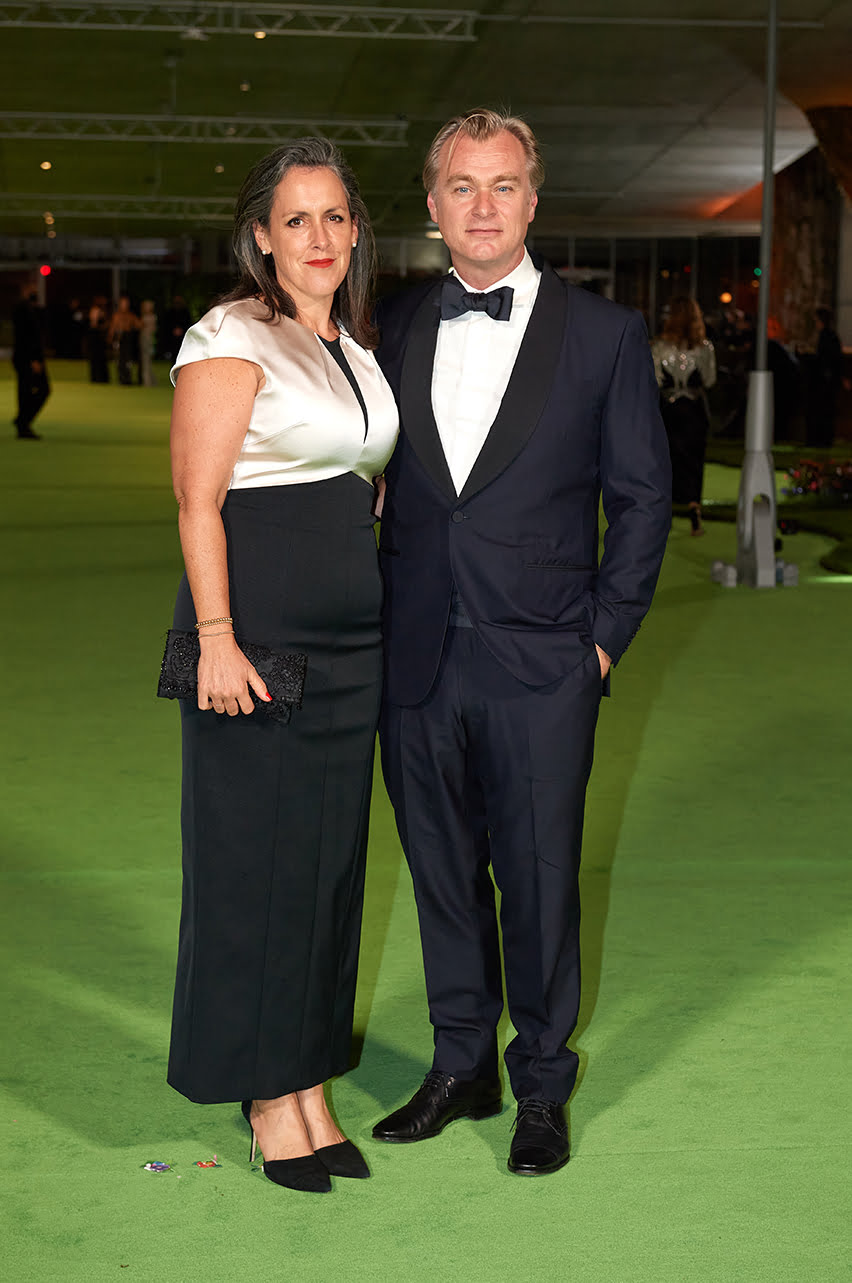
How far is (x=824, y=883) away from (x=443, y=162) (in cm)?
259

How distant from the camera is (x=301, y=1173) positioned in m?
2.99

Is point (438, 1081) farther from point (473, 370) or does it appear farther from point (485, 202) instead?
point (485, 202)

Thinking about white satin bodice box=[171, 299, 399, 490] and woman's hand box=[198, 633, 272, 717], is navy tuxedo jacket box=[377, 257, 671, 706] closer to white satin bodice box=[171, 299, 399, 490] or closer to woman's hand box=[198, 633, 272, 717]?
white satin bodice box=[171, 299, 399, 490]

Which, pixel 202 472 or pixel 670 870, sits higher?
pixel 202 472

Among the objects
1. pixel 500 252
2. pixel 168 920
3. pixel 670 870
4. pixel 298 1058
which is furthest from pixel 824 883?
pixel 500 252

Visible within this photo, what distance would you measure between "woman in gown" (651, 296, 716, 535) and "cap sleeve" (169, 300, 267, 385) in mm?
8673

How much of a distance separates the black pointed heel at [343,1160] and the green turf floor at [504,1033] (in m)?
0.04

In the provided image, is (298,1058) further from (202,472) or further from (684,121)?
(684,121)

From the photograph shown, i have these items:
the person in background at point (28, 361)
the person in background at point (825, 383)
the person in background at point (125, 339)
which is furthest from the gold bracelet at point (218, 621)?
the person in background at point (125, 339)

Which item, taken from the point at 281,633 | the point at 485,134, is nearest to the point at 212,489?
the point at 281,633

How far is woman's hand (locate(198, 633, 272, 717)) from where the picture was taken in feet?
9.24

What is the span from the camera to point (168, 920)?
441 cm

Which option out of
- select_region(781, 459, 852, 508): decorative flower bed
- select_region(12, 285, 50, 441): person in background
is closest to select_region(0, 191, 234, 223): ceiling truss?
select_region(12, 285, 50, 441): person in background

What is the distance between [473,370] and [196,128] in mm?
29465
